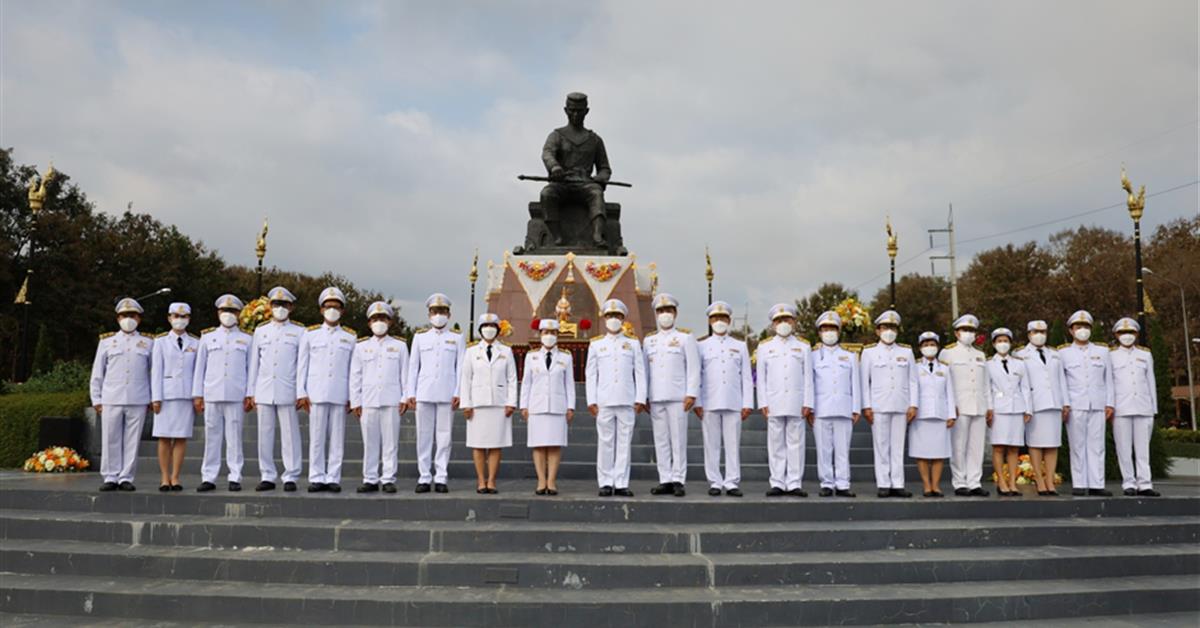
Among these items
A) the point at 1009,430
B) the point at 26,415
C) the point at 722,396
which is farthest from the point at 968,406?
the point at 26,415

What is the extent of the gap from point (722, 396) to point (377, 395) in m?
3.76

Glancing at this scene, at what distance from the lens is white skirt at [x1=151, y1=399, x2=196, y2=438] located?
8328 millimetres

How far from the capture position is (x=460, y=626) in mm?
5797

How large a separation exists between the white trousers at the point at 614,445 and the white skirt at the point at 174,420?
4378 mm

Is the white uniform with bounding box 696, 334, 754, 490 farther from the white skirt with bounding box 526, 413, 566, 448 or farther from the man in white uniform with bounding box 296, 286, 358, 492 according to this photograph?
the man in white uniform with bounding box 296, 286, 358, 492

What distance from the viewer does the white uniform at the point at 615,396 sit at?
26.7 feet

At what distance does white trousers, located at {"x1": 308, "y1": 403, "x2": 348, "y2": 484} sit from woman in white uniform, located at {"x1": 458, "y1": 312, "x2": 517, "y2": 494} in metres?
1.38

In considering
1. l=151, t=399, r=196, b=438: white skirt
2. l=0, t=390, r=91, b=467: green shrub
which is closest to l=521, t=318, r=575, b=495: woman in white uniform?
l=151, t=399, r=196, b=438: white skirt

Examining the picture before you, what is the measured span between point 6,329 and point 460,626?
31.7m

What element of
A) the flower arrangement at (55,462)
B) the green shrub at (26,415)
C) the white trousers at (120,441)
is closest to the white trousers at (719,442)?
the white trousers at (120,441)

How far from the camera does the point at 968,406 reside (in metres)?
8.70

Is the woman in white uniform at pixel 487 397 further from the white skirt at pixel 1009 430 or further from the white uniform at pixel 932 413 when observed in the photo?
the white skirt at pixel 1009 430

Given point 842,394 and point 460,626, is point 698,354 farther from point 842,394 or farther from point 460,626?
point 460,626

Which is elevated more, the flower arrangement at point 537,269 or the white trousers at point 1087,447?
the flower arrangement at point 537,269
